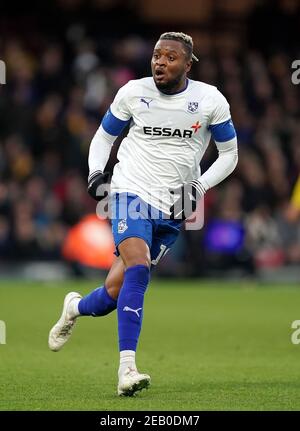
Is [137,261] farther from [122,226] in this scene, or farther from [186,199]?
[186,199]

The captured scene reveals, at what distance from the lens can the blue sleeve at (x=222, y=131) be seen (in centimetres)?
789

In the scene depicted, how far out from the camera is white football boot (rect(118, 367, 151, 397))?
7004 mm

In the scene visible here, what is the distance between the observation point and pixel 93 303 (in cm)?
799

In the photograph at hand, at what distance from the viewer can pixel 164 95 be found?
25.7ft

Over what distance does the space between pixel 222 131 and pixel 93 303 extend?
57.3 inches

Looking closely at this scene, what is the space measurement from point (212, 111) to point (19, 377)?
7.24 ft

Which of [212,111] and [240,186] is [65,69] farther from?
[212,111]

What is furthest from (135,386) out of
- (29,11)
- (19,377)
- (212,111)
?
(29,11)

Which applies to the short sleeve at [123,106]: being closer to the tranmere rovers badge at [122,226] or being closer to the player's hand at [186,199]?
the player's hand at [186,199]

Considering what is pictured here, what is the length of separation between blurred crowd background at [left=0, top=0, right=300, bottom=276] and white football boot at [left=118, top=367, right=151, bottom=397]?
10083 mm

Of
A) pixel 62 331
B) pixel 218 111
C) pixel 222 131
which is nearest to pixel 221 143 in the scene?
pixel 222 131

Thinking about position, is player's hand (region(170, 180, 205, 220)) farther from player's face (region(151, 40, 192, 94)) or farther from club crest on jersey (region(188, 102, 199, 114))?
player's face (region(151, 40, 192, 94))

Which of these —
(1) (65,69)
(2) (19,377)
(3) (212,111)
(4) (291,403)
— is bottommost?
(4) (291,403)

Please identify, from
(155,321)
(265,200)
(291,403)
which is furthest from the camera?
(265,200)
